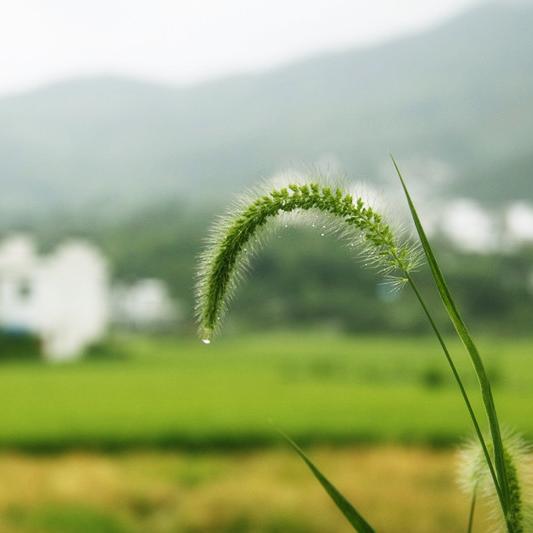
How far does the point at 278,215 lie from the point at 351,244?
0.20 feet

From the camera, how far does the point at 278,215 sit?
1.67ft

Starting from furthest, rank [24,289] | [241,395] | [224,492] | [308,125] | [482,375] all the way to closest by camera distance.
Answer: [308,125] < [24,289] < [241,395] < [224,492] < [482,375]

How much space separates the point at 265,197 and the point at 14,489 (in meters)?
5.08

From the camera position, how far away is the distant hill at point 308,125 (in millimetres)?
37750

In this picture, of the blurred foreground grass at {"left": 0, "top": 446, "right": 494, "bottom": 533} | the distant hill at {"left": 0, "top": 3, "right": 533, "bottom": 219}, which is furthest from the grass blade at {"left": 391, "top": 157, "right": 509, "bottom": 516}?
the distant hill at {"left": 0, "top": 3, "right": 533, "bottom": 219}

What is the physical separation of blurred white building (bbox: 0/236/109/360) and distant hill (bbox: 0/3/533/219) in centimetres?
1752

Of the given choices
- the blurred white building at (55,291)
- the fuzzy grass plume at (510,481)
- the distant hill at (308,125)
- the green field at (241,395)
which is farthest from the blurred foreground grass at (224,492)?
the distant hill at (308,125)

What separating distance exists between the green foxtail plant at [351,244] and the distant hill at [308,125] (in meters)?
32.6

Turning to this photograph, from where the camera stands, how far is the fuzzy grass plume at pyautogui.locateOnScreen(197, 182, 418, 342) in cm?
50

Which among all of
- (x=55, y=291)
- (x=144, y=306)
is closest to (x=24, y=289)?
(x=55, y=291)

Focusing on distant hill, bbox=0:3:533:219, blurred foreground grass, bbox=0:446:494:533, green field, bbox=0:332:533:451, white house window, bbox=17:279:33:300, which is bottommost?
blurred foreground grass, bbox=0:446:494:533

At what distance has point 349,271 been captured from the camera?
20.3 metres

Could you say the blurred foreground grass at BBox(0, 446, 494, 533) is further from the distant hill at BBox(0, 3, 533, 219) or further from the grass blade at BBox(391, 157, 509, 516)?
the distant hill at BBox(0, 3, 533, 219)

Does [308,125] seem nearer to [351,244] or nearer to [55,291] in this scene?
[55,291]
